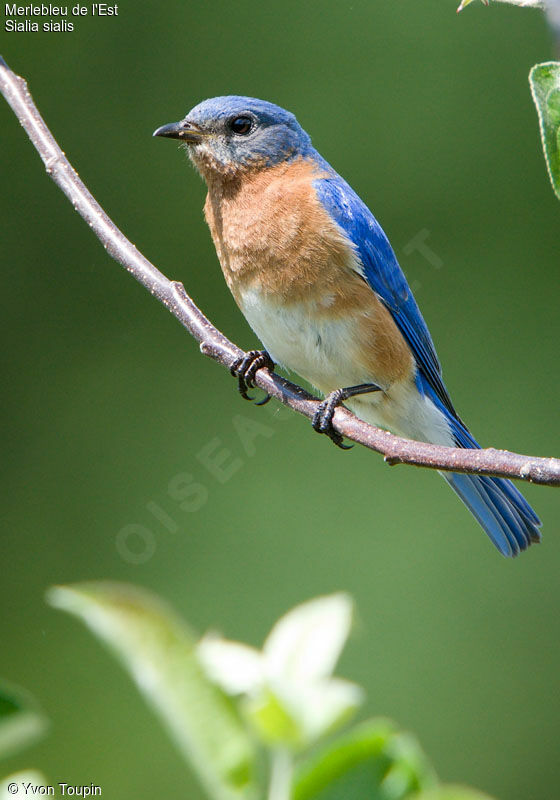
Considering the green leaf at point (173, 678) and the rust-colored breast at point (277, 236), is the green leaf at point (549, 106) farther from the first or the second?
the rust-colored breast at point (277, 236)

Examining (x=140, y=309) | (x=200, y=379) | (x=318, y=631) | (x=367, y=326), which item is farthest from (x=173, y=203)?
(x=318, y=631)

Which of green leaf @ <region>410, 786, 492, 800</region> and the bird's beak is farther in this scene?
the bird's beak

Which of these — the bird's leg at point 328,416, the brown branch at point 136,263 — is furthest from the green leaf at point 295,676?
the bird's leg at point 328,416

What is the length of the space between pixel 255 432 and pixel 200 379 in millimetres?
510

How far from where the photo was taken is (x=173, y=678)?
75cm

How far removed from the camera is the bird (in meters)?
2.94

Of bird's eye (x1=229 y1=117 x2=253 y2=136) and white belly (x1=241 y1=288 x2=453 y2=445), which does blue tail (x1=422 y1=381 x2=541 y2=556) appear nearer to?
white belly (x1=241 y1=288 x2=453 y2=445)

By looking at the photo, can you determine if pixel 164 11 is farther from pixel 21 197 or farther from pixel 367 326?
pixel 367 326

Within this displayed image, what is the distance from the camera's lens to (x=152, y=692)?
29.0 inches

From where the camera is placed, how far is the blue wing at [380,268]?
122 inches

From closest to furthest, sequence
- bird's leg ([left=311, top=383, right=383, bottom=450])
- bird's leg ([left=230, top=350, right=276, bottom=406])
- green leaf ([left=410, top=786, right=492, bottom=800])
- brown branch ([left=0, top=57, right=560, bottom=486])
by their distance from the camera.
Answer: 1. green leaf ([left=410, top=786, right=492, bottom=800])
2. brown branch ([left=0, top=57, right=560, bottom=486])
3. bird's leg ([left=311, top=383, right=383, bottom=450])
4. bird's leg ([left=230, top=350, right=276, bottom=406])

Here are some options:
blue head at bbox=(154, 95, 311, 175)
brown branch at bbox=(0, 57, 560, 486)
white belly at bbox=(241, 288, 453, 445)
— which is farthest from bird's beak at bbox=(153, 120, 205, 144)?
brown branch at bbox=(0, 57, 560, 486)

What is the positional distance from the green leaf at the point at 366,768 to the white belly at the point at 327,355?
7.24 ft

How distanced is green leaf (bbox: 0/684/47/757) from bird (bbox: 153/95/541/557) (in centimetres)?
192
